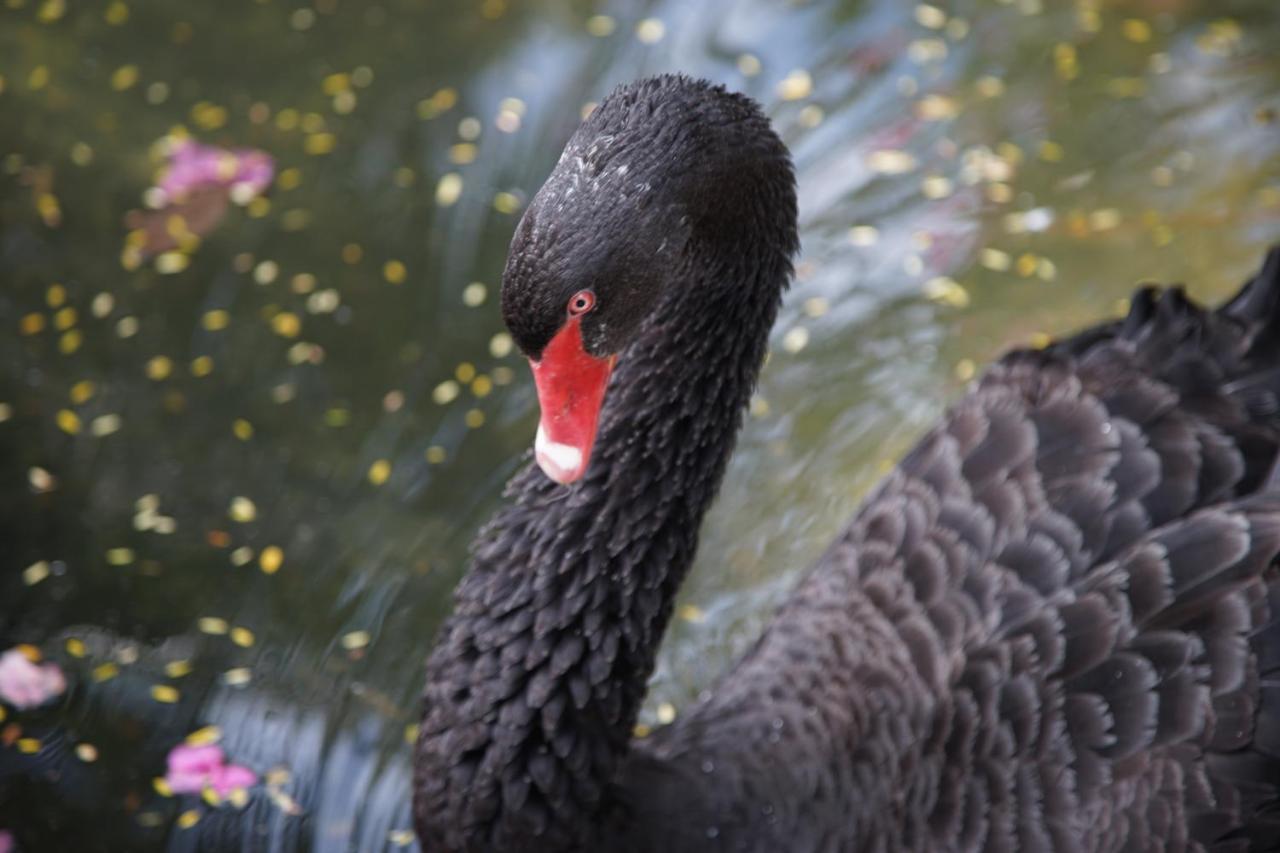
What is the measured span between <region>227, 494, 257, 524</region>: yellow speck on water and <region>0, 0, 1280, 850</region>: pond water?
0.7 inches

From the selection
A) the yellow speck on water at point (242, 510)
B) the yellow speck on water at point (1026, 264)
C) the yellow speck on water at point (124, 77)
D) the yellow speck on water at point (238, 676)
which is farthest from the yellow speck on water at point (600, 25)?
the yellow speck on water at point (238, 676)

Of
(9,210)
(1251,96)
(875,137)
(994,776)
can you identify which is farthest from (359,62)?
(994,776)

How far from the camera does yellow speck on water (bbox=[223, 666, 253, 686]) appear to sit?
145 inches

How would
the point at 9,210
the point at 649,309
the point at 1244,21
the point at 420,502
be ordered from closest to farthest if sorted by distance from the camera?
the point at 649,309 < the point at 420,502 < the point at 9,210 < the point at 1244,21

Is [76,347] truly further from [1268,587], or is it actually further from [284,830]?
[1268,587]

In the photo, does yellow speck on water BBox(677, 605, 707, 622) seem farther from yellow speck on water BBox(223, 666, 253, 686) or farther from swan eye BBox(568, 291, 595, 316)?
swan eye BBox(568, 291, 595, 316)

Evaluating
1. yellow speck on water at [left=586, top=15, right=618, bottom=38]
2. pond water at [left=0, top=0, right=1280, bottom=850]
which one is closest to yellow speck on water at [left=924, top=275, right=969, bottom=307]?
pond water at [left=0, top=0, right=1280, bottom=850]

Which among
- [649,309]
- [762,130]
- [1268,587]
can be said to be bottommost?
[1268,587]

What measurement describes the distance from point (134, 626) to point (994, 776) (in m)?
2.13

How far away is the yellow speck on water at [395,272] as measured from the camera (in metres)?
4.78

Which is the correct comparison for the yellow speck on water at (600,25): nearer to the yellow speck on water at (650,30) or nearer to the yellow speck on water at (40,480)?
the yellow speck on water at (650,30)

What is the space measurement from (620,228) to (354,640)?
5.58ft

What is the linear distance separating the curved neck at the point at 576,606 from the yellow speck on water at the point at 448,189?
7.53 ft

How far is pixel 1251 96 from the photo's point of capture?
5191 millimetres
